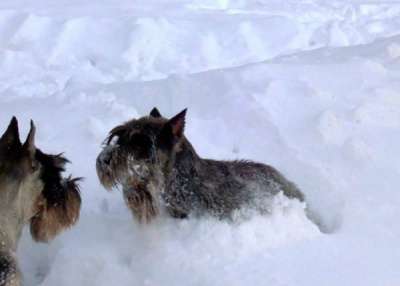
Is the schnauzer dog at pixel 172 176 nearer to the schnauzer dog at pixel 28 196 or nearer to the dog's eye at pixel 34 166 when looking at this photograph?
the schnauzer dog at pixel 28 196

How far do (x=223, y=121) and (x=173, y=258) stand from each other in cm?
238

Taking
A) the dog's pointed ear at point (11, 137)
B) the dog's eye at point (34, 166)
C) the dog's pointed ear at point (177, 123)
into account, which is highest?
the dog's pointed ear at point (11, 137)

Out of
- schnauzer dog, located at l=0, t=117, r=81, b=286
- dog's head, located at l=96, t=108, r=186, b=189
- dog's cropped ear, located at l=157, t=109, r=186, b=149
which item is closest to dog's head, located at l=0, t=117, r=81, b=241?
schnauzer dog, located at l=0, t=117, r=81, b=286

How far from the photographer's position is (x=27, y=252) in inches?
204

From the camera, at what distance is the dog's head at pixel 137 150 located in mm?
4680

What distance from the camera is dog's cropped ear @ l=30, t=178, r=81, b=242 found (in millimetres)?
4508

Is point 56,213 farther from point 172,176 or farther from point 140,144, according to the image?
point 172,176

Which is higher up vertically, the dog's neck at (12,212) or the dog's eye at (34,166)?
the dog's eye at (34,166)

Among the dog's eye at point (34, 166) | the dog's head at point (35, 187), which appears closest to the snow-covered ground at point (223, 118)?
the dog's head at point (35, 187)

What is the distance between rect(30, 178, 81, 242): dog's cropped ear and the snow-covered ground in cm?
34

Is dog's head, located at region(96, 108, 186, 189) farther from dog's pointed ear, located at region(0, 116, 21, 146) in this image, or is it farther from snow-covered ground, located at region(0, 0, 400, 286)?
dog's pointed ear, located at region(0, 116, 21, 146)

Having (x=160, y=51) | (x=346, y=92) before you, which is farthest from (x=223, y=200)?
(x=160, y=51)

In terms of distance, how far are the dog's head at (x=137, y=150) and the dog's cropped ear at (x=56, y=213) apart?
265 millimetres

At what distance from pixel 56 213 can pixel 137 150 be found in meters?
0.71
